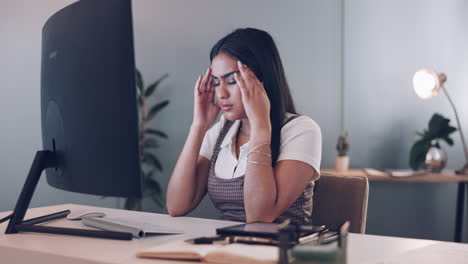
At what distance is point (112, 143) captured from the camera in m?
1.09

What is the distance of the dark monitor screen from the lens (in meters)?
1.05

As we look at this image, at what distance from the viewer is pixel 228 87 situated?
5.81 ft

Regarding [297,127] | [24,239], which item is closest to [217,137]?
[297,127]

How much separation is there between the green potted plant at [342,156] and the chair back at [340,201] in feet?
6.12

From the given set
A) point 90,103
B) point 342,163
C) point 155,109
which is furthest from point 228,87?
point 155,109

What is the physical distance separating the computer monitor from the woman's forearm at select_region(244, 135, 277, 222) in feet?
1.80

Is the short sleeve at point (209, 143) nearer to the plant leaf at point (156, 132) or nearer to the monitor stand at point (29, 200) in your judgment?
the monitor stand at point (29, 200)

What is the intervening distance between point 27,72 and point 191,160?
2639 millimetres

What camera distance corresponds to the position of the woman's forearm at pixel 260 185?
1576 millimetres

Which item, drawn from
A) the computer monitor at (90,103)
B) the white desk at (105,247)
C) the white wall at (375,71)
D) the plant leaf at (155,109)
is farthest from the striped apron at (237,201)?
the white wall at (375,71)

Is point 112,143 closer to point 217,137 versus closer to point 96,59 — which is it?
point 96,59

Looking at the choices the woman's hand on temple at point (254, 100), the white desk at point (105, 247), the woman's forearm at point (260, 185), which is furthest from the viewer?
the woman's hand on temple at point (254, 100)

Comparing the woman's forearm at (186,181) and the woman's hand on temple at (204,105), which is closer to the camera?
the woman's forearm at (186,181)

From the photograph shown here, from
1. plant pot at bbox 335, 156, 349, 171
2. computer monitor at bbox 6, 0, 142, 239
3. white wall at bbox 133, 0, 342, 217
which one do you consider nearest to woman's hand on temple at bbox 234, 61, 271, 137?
computer monitor at bbox 6, 0, 142, 239
